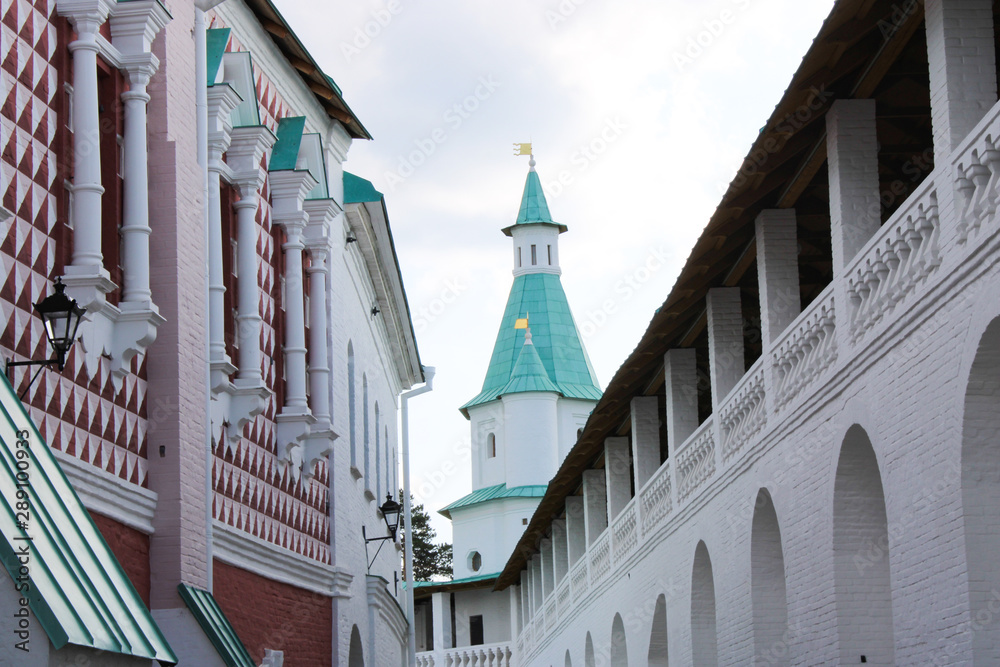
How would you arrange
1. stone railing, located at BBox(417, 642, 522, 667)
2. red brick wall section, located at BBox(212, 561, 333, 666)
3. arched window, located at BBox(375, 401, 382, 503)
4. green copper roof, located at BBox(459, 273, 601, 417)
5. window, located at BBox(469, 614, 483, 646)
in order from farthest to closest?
green copper roof, located at BBox(459, 273, 601, 417), window, located at BBox(469, 614, 483, 646), stone railing, located at BBox(417, 642, 522, 667), arched window, located at BBox(375, 401, 382, 503), red brick wall section, located at BBox(212, 561, 333, 666)

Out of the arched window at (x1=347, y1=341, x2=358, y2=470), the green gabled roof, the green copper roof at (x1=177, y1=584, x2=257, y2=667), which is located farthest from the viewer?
the green gabled roof

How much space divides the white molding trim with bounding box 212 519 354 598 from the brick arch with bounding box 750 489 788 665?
525cm

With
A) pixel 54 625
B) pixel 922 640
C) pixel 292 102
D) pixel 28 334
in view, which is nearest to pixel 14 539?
pixel 54 625

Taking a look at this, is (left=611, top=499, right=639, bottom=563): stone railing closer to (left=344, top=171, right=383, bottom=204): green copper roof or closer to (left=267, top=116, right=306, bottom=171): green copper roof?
(left=344, top=171, right=383, bottom=204): green copper roof

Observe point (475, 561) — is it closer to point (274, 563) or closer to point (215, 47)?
point (274, 563)

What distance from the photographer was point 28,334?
985 centimetres

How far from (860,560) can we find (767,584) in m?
3.16

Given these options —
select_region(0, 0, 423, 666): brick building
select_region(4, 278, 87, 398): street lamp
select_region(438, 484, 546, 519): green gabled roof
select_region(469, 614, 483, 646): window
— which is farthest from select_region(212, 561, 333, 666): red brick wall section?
select_region(438, 484, 546, 519): green gabled roof

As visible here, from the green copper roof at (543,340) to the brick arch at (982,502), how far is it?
161 feet

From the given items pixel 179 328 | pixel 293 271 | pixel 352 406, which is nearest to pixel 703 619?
pixel 352 406

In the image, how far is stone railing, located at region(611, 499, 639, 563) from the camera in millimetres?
24305

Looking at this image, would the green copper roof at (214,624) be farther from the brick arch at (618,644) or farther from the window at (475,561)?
the window at (475,561)

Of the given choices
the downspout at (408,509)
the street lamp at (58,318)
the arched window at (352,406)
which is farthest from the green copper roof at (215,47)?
the downspout at (408,509)

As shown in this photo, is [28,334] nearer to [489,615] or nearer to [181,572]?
[181,572]
